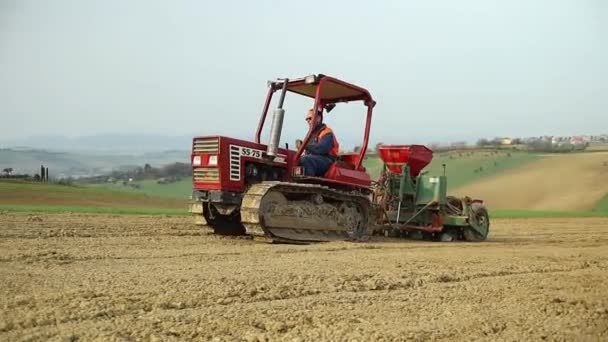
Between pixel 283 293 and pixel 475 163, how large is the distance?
3713 centimetres

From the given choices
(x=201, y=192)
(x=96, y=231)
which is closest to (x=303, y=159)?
(x=201, y=192)

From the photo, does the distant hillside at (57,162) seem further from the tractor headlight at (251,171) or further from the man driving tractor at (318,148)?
the tractor headlight at (251,171)

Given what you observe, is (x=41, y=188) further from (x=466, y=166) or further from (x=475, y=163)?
(x=475, y=163)

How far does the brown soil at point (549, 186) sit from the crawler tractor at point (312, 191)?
21.4m

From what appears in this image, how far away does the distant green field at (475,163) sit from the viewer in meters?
38.1

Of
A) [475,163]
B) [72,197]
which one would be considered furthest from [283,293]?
[475,163]

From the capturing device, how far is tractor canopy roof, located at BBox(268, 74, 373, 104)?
9.95 m

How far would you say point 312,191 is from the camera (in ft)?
32.5

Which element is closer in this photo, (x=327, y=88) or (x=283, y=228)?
(x=283, y=228)

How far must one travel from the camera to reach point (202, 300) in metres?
4.67

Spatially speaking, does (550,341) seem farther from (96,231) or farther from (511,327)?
(96,231)

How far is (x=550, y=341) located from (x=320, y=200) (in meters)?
6.16

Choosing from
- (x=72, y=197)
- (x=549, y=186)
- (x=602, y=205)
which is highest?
(x=549, y=186)

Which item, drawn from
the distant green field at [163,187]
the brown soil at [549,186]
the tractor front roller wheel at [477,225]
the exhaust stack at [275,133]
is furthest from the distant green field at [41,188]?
the brown soil at [549,186]
